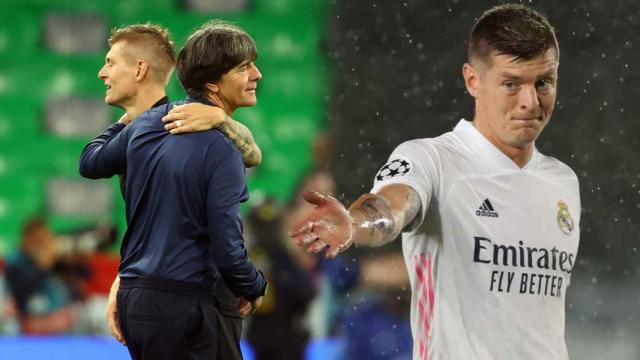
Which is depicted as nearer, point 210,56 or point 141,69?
point 210,56

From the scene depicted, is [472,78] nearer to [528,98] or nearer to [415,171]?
[528,98]

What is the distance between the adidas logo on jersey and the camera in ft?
7.00

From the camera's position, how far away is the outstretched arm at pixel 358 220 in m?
1.62

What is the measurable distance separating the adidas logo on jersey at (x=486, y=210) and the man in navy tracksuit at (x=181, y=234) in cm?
50

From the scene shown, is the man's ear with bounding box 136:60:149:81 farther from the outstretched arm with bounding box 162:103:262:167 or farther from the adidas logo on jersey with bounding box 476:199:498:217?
the adidas logo on jersey with bounding box 476:199:498:217

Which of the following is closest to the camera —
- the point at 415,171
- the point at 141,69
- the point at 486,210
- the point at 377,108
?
the point at 415,171

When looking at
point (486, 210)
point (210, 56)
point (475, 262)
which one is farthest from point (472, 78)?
point (210, 56)

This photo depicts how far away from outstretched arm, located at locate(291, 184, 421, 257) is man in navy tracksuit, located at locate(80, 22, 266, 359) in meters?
0.46

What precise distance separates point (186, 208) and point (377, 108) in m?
2.85

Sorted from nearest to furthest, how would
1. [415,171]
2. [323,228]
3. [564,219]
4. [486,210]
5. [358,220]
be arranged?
[323,228]
[358,220]
[415,171]
[486,210]
[564,219]

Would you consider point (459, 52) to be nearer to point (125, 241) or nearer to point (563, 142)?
point (563, 142)

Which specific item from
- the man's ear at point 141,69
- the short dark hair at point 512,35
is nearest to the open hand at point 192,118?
the man's ear at point 141,69

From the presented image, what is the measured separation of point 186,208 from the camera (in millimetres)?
2320

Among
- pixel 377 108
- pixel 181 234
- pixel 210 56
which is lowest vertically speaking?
pixel 377 108
